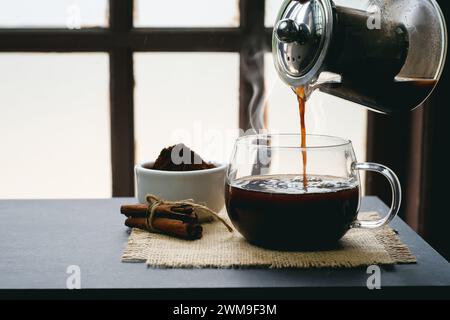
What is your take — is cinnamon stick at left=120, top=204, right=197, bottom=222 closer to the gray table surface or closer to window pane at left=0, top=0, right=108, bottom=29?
the gray table surface

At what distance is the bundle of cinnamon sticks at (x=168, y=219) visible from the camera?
3.57 feet

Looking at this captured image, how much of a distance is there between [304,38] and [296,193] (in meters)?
0.24

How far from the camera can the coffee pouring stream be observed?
0.96 meters

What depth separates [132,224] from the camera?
3.79 feet

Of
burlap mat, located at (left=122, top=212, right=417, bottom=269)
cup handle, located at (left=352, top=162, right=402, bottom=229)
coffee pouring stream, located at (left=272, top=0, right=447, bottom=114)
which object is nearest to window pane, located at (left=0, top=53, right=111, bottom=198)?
burlap mat, located at (left=122, top=212, right=417, bottom=269)

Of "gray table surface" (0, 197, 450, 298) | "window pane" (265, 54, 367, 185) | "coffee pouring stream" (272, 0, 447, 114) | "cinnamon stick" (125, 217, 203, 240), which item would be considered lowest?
"gray table surface" (0, 197, 450, 298)

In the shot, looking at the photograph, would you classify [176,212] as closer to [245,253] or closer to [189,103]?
[245,253]

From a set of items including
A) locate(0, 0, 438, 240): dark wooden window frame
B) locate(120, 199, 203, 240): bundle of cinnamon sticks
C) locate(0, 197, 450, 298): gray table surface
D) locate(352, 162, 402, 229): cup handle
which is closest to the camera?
locate(0, 197, 450, 298): gray table surface

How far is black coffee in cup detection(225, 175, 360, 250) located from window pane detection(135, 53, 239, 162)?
898mm

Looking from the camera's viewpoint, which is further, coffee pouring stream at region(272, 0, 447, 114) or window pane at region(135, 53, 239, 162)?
window pane at region(135, 53, 239, 162)
